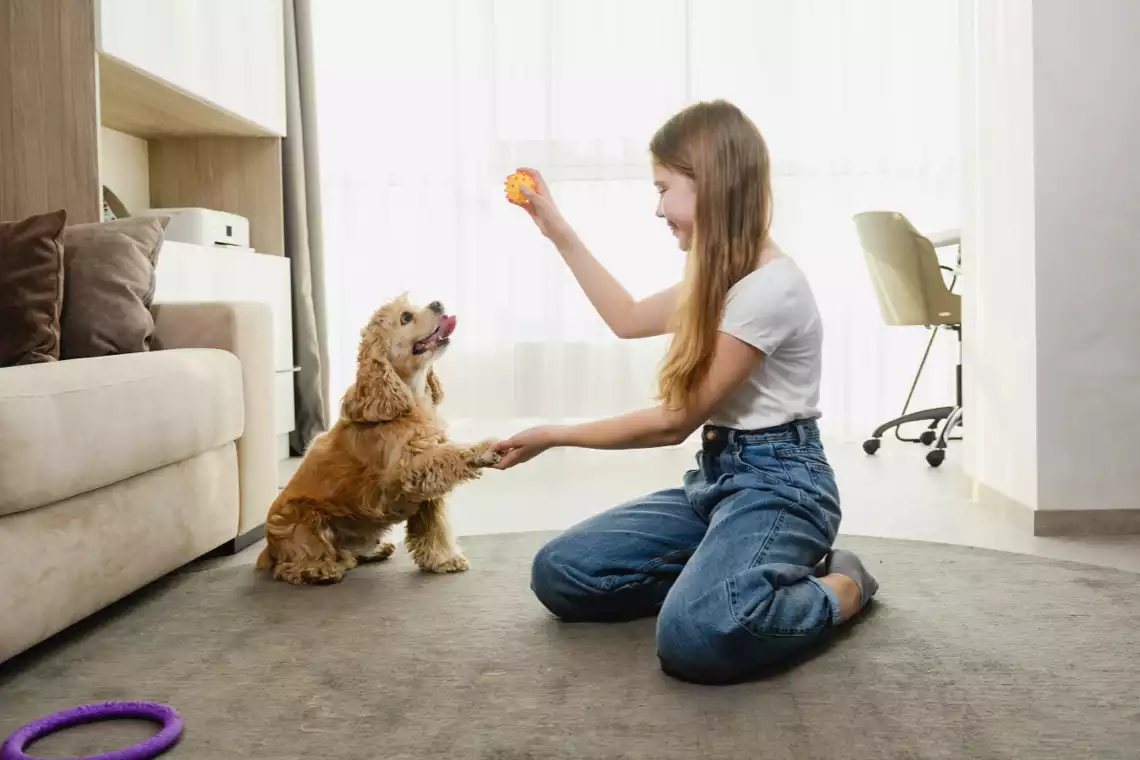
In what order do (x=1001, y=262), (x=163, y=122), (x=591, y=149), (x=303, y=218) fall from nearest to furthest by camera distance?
(x=1001, y=262) < (x=163, y=122) < (x=303, y=218) < (x=591, y=149)

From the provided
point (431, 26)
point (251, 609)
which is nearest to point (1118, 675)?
point (251, 609)

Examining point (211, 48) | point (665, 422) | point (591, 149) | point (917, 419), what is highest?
point (211, 48)

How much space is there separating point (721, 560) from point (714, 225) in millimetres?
530

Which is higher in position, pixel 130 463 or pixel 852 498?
pixel 130 463

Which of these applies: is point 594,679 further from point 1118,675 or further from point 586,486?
point 586,486

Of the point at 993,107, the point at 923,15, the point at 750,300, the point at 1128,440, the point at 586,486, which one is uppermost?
the point at 923,15

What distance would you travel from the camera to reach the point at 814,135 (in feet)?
13.9

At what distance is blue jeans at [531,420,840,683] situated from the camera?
1.43 meters

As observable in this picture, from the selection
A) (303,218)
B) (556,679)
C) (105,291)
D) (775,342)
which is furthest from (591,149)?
(556,679)

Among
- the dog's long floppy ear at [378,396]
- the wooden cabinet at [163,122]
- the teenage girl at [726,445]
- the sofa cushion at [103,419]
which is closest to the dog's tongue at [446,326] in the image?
the dog's long floppy ear at [378,396]

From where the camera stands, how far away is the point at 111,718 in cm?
137

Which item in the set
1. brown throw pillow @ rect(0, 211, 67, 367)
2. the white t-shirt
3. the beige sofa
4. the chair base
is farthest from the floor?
the white t-shirt

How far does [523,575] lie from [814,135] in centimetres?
281

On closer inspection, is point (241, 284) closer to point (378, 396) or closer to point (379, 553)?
point (379, 553)
